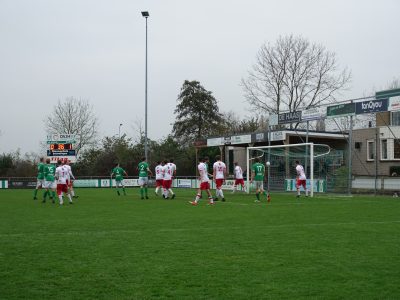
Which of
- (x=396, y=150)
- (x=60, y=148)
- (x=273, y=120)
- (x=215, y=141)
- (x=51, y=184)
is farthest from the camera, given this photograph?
(x=215, y=141)

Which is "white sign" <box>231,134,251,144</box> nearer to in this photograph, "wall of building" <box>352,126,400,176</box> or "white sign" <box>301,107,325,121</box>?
"wall of building" <box>352,126,400,176</box>

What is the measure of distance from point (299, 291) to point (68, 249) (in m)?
4.51

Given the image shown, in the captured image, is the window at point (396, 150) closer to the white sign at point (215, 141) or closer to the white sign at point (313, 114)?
the white sign at point (313, 114)

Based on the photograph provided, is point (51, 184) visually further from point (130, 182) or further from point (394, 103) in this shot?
point (130, 182)

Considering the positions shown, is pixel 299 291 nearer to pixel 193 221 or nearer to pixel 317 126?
pixel 193 221

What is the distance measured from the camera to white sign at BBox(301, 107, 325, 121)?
2817 cm

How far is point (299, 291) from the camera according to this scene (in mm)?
5945

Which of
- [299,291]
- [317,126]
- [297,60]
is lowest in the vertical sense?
[299,291]

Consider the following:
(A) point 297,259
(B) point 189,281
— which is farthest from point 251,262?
(B) point 189,281

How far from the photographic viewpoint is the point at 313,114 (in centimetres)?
2841

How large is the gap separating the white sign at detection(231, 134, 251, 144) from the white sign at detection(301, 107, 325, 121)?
1021cm

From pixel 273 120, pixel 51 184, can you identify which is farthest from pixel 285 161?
pixel 51 184

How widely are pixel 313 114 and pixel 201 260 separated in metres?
21.9

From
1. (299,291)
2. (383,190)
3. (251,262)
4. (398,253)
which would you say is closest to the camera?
(299,291)
